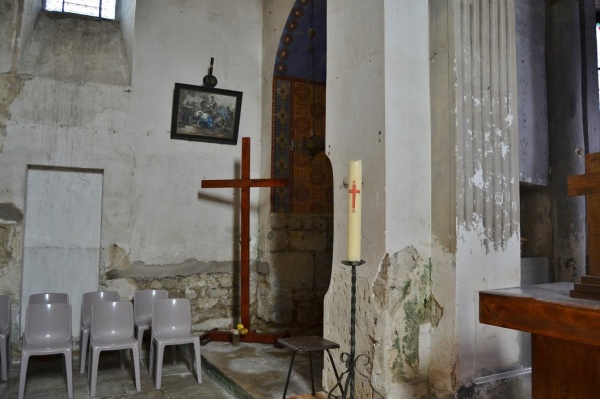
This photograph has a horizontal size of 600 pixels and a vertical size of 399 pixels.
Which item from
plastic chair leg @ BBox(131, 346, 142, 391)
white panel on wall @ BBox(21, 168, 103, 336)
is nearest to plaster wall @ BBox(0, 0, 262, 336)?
white panel on wall @ BBox(21, 168, 103, 336)

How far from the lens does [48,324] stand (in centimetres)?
376

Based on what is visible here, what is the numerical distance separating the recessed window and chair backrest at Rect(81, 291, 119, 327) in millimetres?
3246

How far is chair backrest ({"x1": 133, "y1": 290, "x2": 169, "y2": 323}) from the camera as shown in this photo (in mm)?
4636

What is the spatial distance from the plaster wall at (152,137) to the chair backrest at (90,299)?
442mm

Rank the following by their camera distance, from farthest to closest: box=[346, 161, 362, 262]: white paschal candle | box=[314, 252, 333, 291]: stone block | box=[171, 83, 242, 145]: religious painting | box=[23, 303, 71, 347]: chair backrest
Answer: box=[314, 252, 333, 291]: stone block
box=[171, 83, 242, 145]: religious painting
box=[23, 303, 71, 347]: chair backrest
box=[346, 161, 362, 262]: white paschal candle

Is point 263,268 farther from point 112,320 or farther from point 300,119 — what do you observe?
point 112,320

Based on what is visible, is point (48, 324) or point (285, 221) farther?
point (285, 221)

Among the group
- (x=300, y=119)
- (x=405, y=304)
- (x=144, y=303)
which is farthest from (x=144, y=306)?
(x=405, y=304)

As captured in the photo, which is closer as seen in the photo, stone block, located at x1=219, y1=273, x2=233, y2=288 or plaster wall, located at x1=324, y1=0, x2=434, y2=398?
plaster wall, located at x1=324, y1=0, x2=434, y2=398

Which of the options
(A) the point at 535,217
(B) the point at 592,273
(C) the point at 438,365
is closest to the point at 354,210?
(B) the point at 592,273

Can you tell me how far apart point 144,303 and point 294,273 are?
5.71 feet

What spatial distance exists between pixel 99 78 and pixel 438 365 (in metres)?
4.46

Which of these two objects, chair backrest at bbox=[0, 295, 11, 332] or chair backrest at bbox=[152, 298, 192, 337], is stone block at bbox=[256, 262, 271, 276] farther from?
chair backrest at bbox=[0, 295, 11, 332]

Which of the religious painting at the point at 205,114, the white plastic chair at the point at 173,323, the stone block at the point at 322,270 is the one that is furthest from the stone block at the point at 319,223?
the white plastic chair at the point at 173,323
